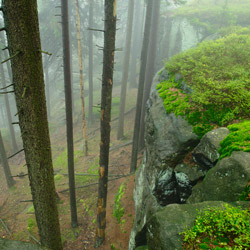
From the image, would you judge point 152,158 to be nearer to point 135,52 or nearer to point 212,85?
point 212,85

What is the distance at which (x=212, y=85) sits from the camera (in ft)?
19.5

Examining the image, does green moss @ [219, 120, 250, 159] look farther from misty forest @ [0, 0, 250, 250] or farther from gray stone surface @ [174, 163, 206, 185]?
gray stone surface @ [174, 163, 206, 185]

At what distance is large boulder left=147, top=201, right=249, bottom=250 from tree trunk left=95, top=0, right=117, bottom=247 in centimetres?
417

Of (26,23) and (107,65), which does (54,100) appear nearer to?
(107,65)

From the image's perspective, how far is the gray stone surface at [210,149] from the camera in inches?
170

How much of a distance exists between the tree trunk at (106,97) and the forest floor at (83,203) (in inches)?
40.3

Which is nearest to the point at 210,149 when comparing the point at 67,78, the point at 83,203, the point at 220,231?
the point at 220,231

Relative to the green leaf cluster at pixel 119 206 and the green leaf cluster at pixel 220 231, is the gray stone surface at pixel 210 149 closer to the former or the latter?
the green leaf cluster at pixel 220 231

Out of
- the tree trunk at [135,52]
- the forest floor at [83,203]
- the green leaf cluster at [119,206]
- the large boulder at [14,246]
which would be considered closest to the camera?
the large boulder at [14,246]

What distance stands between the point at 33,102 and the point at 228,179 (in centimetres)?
431

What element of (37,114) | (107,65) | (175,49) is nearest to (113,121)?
(175,49)

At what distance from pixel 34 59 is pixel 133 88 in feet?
71.3

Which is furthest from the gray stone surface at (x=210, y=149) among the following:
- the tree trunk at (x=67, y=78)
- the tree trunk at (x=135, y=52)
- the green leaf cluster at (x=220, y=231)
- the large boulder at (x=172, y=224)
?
the tree trunk at (x=135, y=52)

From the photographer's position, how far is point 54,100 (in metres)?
32.3
